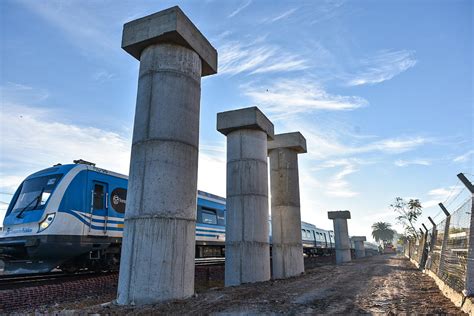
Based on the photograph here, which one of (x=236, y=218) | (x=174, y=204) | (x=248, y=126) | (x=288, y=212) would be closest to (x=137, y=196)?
(x=174, y=204)

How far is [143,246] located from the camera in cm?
637

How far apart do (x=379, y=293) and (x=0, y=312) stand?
7.92 metres

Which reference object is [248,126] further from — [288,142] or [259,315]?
[259,315]

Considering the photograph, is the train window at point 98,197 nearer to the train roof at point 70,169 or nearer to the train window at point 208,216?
A: the train roof at point 70,169

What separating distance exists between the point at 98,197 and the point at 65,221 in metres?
1.42

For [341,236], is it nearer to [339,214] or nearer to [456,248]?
[339,214]

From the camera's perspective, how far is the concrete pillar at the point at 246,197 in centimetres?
1091

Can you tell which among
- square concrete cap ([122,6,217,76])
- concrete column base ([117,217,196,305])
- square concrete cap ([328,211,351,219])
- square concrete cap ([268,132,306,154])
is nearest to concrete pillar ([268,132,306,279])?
square concrete cap ([268,132,306,154])

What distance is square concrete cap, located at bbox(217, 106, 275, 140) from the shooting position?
11617 mm

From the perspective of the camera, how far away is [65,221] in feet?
30.7

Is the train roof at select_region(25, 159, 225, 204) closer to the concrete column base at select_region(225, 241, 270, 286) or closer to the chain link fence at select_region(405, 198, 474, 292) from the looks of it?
the concrete column base at select_region(225, 241, 270, 286)

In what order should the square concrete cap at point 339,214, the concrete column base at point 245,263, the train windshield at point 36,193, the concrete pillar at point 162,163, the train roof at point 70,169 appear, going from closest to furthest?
1. the concrete pillar at point 162,163
2. the train windshield at point 36,193
3. the train roof at point 70,169
4. the concrete column base at point 245,263
5. the square concrete cap at point 339,214

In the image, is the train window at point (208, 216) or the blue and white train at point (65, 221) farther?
the train window at point (208, 216)

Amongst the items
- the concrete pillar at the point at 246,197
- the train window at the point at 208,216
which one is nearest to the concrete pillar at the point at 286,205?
the concrete pillar at the point at 246,197
